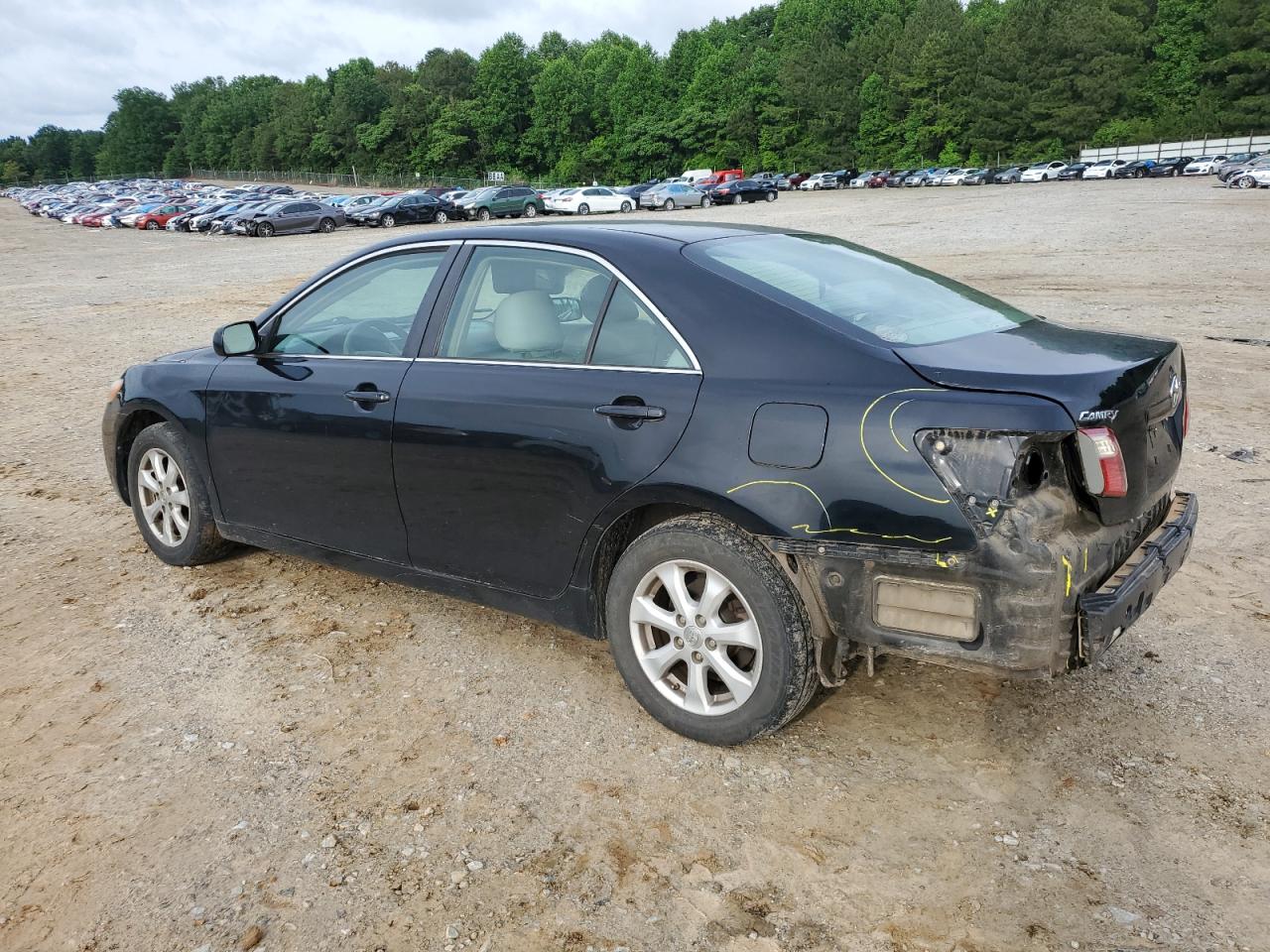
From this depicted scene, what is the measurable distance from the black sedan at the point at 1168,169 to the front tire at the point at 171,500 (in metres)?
72.4

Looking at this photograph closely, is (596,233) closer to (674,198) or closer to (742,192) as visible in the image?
(674,198)

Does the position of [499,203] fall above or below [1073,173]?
above

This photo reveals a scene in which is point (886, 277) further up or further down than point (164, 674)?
further up

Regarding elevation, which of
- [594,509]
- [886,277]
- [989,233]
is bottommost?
[989,233]

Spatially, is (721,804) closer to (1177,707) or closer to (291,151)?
(1177,707)

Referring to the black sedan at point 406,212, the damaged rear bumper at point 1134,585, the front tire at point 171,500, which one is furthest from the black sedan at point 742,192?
the damaged rear bumper at point 1134,585

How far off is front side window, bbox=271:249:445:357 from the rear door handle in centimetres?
114

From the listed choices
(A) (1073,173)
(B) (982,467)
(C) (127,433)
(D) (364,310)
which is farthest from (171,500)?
(A) (1073,173)

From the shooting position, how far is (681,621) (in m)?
3.58

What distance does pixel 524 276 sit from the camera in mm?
4148

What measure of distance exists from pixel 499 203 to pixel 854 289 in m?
46.8

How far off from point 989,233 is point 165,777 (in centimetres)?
2598

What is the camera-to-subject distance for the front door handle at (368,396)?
4.30 meters

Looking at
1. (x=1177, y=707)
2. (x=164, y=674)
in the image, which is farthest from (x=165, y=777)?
(x=1177, y=707)
